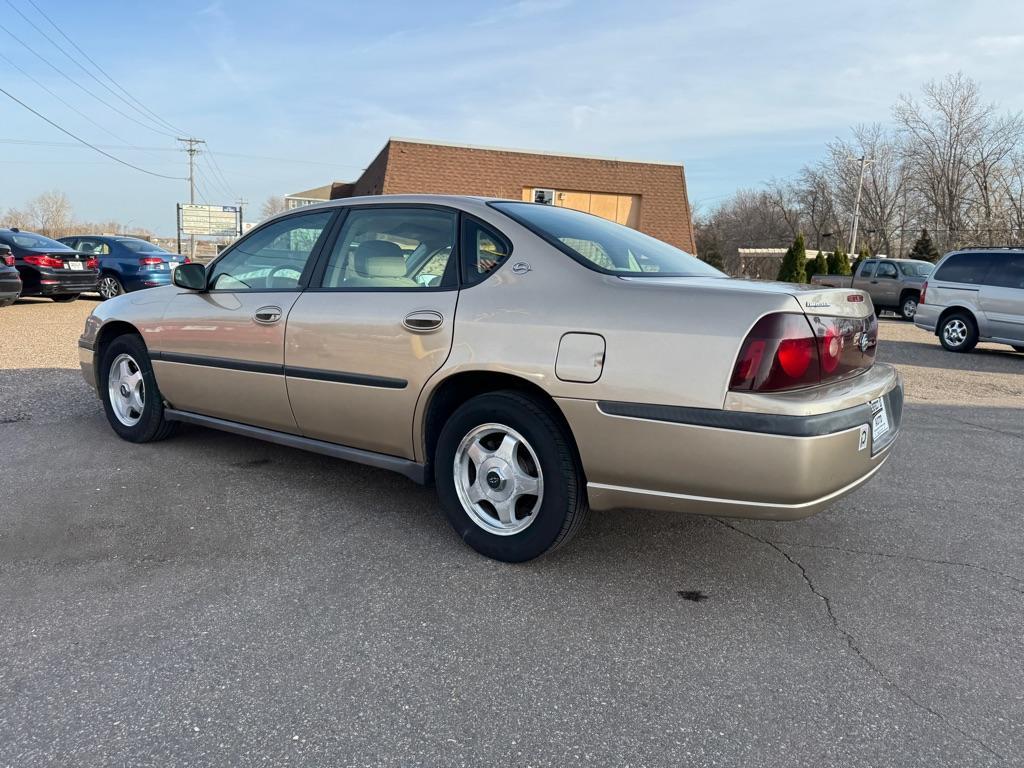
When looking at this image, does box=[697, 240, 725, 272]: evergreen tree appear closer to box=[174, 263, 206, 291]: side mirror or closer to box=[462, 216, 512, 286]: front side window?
box=[174, 263, 206, 291]: side mirror

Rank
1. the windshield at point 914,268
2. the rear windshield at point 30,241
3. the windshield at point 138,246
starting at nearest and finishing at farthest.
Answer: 1. the rear windshield at point 30,241
2. the windshield at point 138,246
3. the windshield at point 914,268

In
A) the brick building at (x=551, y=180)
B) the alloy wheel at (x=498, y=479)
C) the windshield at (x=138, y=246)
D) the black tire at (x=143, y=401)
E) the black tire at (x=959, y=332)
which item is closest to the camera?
the alloy wheel at (x=498, y=479)

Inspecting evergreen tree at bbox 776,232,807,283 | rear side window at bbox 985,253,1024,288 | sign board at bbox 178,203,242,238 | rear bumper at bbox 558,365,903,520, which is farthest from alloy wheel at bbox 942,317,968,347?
sign board at bbox 178,203,242,238

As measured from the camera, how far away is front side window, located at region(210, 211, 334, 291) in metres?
3.95

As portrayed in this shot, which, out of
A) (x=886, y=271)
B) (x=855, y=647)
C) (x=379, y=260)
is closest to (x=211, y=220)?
(x=886, y=271)

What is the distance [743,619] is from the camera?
275cm

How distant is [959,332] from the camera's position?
471 inches

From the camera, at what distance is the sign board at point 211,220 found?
55969mm

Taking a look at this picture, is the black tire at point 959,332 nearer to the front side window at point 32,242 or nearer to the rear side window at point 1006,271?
the rear side window at point 1006,271

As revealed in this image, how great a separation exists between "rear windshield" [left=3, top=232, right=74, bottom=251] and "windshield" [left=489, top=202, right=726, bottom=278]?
44.2 feet

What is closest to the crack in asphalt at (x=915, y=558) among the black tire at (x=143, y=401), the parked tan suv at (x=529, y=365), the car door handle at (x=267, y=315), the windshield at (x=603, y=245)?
the parked tan suv at (x=529, y=365)

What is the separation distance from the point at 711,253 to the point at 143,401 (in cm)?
4729

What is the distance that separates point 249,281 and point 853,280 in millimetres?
20427

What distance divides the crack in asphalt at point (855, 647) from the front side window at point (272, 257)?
8.61ft
